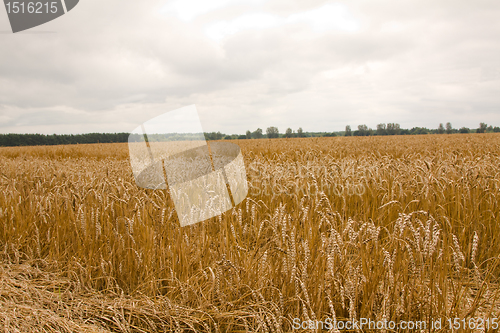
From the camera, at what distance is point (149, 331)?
1.78m

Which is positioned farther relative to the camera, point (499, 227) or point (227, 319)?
point (499, 227)

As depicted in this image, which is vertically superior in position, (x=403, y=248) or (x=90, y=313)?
(x=403, y=248)

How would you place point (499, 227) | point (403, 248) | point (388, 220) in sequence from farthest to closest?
point (388, 220) < point (499, 227) < point (403, 248)

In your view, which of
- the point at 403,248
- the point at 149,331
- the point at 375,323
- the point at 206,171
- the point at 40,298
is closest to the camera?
the point at 375,323

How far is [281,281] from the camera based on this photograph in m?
1.87

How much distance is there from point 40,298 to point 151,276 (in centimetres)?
94

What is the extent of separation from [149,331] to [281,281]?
0.95 meters

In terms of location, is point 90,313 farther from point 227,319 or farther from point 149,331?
point 227,319

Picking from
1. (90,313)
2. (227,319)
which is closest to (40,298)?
(90,313)

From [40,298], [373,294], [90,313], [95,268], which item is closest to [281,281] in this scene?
[373,294]

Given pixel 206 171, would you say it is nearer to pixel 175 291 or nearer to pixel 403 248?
pixel 175 291

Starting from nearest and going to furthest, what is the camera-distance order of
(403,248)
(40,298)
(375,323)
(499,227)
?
(375,323), (403,248), (40,298), (499,227)

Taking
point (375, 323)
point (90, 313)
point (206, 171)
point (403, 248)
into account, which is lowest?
point (90, 313)

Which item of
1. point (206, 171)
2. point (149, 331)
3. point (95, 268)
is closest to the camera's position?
point (149, 331)
